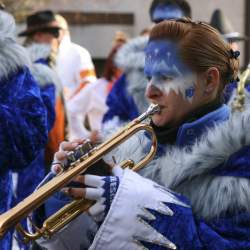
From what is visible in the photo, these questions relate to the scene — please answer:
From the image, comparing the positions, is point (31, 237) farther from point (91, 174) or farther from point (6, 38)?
point (6, 38)

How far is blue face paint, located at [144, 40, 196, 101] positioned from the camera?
2355 mm

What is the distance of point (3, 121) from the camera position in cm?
309

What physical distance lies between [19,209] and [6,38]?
1498 millimetres

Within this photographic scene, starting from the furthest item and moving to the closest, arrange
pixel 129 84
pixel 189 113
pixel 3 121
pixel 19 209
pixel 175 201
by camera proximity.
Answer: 1. pixel 129 84
2. pixel 3 121
3. pixel 189 113
4. pixel 175 201
5. pixel 19 209

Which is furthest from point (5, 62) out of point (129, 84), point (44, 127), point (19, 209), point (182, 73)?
point (129, 84)

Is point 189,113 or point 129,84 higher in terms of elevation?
point 189,113

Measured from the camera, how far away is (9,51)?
10.6ft

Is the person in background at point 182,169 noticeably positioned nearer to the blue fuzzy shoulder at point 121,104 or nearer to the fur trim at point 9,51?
the fur trim at point 9,51

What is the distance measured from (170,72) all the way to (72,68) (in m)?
4.57

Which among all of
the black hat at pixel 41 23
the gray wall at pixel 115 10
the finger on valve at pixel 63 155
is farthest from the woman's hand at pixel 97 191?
the gray wall at pixel 115 10

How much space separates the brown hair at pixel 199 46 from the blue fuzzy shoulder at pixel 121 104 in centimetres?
240

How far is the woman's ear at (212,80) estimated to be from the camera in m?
2.34

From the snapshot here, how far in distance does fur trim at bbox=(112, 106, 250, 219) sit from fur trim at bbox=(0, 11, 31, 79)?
1.14m

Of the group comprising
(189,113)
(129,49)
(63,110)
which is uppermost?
(189,113)
